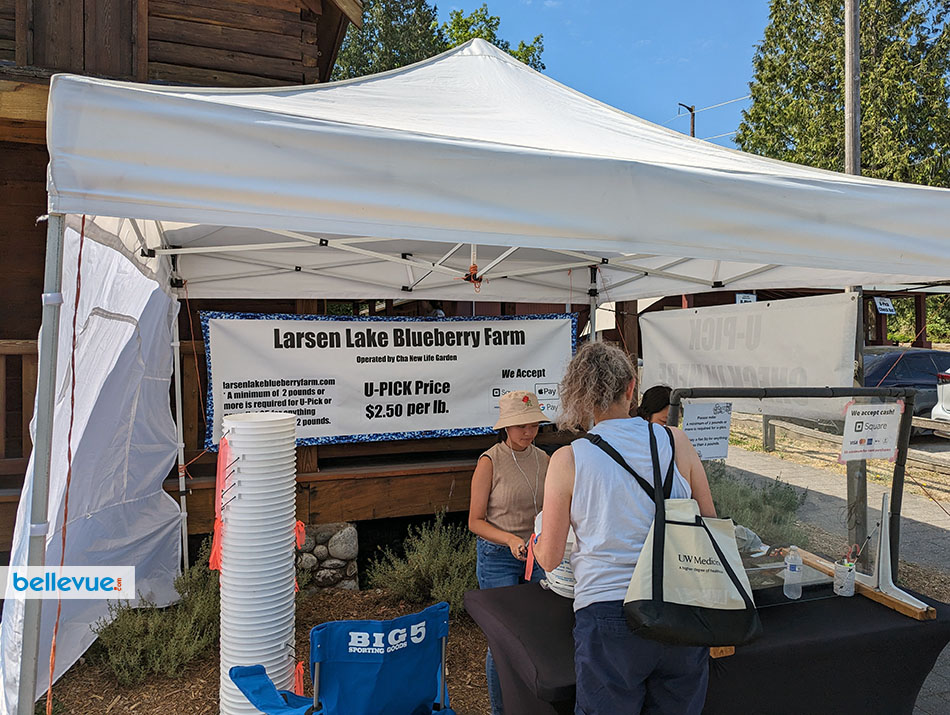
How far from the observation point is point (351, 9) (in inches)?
261

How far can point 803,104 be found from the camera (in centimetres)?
2100

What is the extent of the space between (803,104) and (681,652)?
23529 mm

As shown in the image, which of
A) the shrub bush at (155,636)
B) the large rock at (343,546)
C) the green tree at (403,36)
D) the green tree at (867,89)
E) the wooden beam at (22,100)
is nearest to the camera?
the shrub bush at (155,636)

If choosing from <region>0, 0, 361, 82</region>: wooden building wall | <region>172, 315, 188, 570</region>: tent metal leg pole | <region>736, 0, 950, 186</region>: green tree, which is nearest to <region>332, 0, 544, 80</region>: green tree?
<region>736, 0, 950, 186</region>: green tree

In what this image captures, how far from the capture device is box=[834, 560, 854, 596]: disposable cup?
268 cm

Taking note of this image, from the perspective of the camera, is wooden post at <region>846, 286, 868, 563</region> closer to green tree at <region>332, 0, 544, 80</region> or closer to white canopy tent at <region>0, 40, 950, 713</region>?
white canopy tent at <region>0, 40, 950, 713</region>

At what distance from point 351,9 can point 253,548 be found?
5890 millimetres

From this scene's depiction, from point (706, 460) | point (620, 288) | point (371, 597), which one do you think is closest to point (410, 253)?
point (620, 288)

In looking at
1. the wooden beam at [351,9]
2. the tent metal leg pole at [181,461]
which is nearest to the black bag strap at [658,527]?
the tent metal leg pole at [181,461]

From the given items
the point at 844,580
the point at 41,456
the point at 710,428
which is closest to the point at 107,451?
the point at 41,456

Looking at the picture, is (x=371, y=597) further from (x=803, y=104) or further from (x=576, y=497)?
(x=803, y=104)

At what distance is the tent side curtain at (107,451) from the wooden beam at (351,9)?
3.97 m

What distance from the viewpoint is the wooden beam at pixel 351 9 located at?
6.50m

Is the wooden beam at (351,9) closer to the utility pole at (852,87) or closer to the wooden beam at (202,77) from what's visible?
the wooden beam at (202,77)
